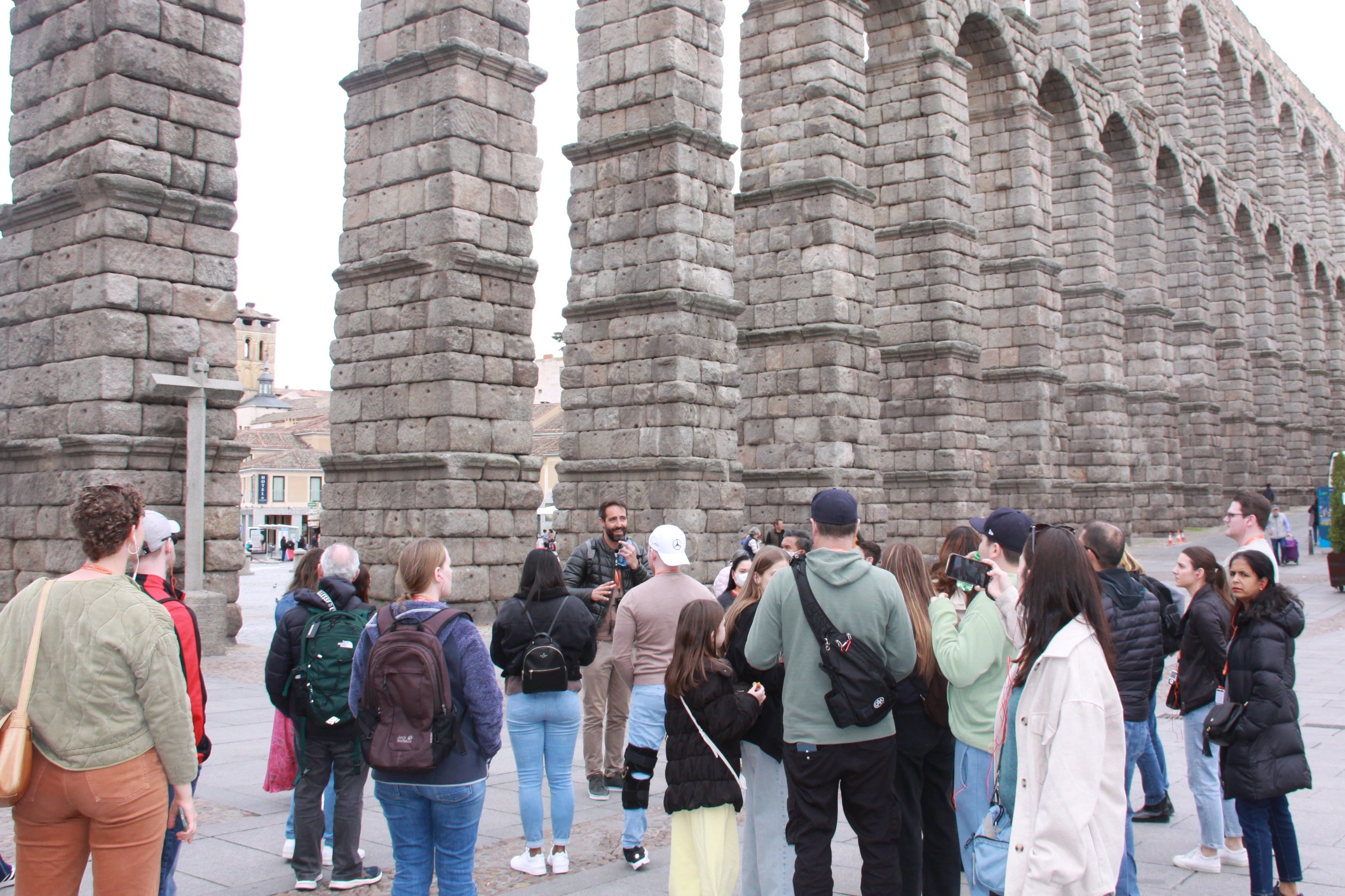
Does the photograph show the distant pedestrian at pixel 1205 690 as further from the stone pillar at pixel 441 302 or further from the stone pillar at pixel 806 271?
the stone pillar at pixel 806 271

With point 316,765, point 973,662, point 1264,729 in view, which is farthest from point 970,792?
point 316,765

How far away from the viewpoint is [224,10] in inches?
416

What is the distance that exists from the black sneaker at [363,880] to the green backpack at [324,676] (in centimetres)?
63

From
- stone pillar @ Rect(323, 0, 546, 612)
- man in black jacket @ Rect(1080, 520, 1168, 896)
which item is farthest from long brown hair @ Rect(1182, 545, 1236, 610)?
stone pillar @ Rect(323, 0, 546, 612)

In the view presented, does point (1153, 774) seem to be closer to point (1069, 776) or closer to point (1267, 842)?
point (1267, 842)

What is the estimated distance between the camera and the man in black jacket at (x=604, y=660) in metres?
6.53

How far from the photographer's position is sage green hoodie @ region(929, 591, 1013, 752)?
3.82m

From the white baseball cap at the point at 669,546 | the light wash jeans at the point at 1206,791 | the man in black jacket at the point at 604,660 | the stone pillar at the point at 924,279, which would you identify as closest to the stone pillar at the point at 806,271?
the stone pillar at the point at 924,279

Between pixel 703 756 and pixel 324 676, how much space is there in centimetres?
158

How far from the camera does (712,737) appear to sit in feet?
13.9

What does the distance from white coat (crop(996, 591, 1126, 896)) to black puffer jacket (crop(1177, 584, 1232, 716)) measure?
2513 mm

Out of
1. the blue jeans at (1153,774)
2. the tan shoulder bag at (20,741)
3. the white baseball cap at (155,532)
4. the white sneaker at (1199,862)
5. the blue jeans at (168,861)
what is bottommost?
the white sneaker at (1199,862)

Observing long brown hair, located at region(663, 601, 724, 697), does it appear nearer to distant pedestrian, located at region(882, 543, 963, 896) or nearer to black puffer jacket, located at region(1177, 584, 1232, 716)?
distant pedestrian, located at region(882, 543, 963, 896)

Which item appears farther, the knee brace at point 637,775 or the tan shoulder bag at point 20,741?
the knee brace at point 637,775
